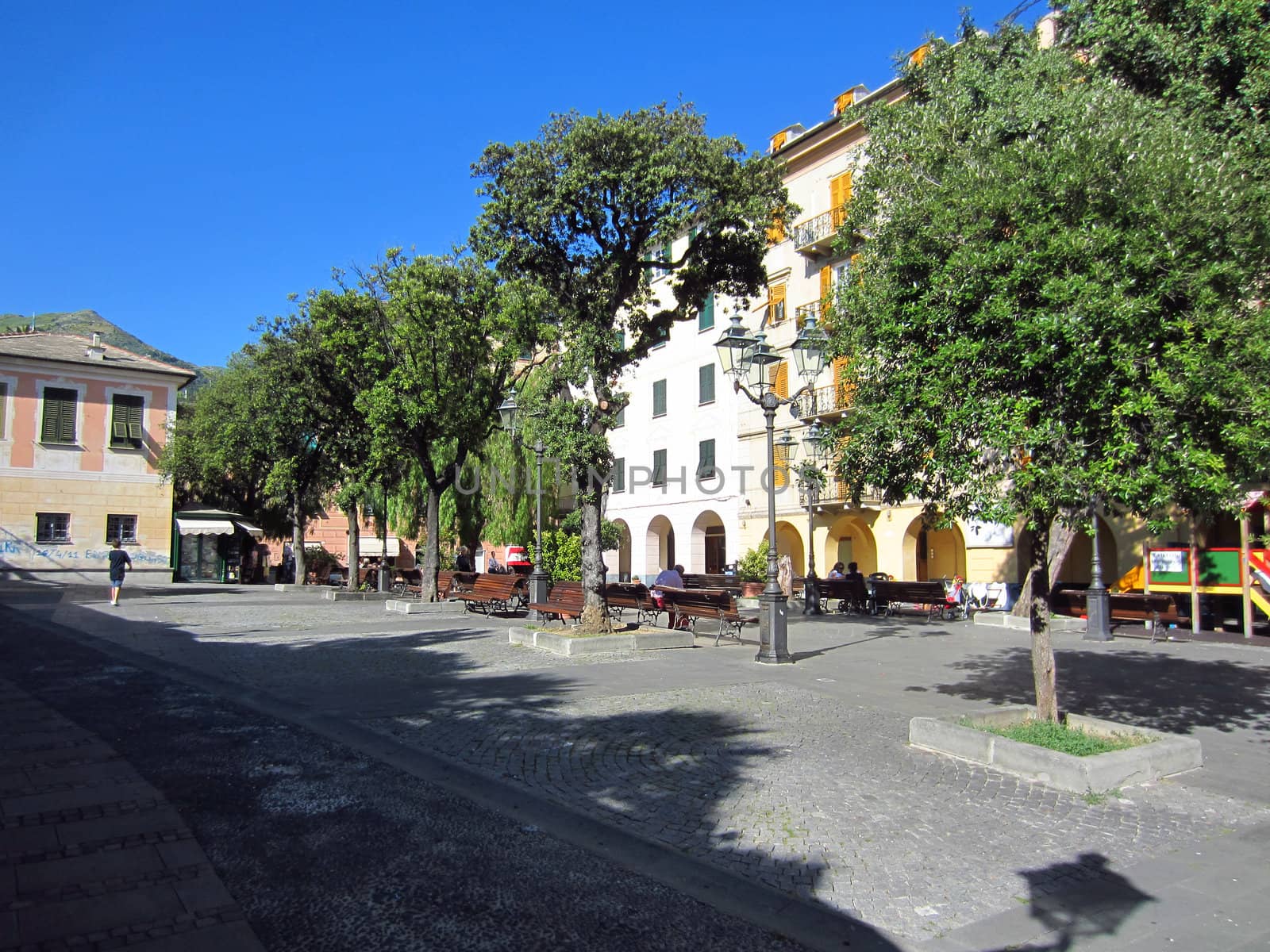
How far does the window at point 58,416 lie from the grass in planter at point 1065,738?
113 ft

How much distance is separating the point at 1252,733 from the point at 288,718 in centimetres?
885

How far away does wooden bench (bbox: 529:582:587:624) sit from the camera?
15.1 m

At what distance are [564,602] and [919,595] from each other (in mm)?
9303

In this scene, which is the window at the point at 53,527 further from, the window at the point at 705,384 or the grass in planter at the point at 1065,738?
the grass in planter at the point at 1065,738

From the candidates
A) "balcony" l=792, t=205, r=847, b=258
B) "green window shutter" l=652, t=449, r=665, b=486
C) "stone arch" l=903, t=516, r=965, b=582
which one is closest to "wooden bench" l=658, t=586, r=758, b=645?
"stone arch" l=903, t=516, r=965, b=582

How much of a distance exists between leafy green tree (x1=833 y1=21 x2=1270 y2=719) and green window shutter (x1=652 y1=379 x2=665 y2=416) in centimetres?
2804

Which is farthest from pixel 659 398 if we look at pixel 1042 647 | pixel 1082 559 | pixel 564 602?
pixel 1042 647

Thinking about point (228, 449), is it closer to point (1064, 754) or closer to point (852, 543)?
point (852, 543)

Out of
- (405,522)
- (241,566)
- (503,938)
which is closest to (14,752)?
(503,938)

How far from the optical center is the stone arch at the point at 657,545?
3662 centimetres

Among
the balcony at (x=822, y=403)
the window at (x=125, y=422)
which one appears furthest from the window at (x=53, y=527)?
the balcony at (x=822, y=403)

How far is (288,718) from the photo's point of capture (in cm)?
799

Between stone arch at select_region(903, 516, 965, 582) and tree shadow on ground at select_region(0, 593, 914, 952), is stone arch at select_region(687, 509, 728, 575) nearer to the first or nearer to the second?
stone arch at select_region(903, 516, 965, 582)

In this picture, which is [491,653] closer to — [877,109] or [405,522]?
[877,109]
